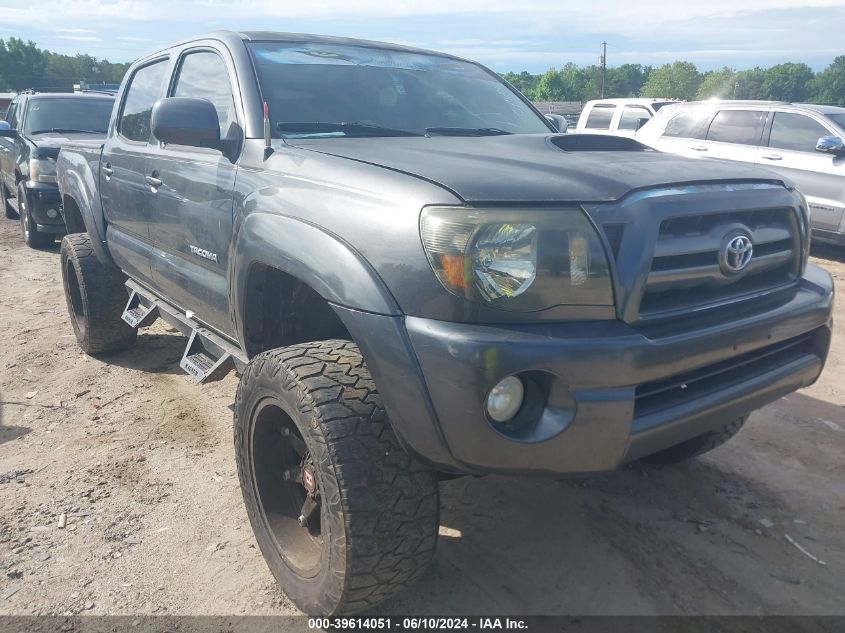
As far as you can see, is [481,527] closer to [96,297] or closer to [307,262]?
[307,262]

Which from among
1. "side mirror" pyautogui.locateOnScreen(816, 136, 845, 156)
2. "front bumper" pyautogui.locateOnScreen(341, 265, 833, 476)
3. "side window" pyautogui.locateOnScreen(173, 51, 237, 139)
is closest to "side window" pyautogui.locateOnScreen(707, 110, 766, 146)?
"side mirror" pyautogui.locateOnScreen(816, 136, 845, 156)

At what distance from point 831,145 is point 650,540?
688 cm

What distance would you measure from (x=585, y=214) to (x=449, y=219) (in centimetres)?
37

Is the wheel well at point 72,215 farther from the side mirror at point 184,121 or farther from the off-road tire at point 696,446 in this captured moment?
the off-road tire at point 696,446

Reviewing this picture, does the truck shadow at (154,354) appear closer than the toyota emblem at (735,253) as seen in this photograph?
No

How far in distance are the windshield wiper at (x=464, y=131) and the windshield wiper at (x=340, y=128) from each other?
9 cm

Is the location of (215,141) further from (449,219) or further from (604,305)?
(604,305)

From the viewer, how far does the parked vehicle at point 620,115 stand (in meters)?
12.8

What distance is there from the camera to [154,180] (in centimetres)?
348

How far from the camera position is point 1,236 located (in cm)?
1015

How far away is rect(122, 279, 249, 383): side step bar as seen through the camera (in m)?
3.01

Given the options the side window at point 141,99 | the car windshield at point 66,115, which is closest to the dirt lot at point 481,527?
the side window at point 141,99

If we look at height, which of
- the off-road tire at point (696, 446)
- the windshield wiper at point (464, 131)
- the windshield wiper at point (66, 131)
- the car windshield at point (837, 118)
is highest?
the windshield wiper at point (464, 131)

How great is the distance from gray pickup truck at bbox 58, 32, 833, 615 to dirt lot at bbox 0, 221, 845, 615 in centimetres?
36
